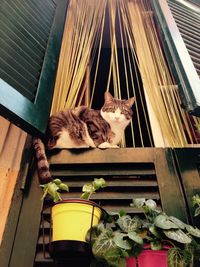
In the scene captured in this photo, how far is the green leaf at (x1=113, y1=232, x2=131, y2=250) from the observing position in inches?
32.9

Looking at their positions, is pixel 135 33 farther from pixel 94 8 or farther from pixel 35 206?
pixel 35 206

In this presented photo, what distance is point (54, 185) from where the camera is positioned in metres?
1.07

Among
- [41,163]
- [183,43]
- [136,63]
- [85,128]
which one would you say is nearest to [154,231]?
[41,163]

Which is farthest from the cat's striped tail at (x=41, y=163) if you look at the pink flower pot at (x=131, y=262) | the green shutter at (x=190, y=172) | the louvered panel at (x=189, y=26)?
the louvered panel at (x=189, y=26)

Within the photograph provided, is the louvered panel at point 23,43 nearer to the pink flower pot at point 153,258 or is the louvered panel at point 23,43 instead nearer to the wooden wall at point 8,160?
the wooden wall at point 8,160

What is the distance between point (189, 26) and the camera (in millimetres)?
1953

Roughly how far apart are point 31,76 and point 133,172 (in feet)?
2.55

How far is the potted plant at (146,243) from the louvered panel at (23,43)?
835mm

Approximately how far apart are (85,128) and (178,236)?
3.62 feet

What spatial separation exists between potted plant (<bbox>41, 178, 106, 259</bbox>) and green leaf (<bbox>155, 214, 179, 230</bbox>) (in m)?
0.23

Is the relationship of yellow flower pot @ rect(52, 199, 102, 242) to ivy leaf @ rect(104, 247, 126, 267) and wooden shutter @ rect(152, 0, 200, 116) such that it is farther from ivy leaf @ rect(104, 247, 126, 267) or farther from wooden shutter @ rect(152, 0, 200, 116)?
wooden shutter @ rect(152, 0, 200, 116)


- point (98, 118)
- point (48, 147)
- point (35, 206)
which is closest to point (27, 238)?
point (35, 206)

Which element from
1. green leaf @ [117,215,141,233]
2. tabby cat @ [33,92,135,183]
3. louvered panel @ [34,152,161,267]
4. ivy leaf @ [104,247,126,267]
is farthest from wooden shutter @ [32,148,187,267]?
ivy leaf @ [104,247,126,267]

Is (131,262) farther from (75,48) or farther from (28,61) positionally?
(75,48)
